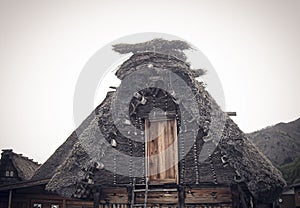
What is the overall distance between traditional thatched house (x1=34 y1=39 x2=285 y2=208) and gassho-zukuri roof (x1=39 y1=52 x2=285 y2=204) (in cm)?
2

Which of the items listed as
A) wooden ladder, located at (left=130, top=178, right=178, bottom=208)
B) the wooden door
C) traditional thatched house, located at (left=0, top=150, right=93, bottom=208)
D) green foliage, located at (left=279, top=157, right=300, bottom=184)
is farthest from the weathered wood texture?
green foliage, located at (left=279, top=157, right=300, bottom=184)

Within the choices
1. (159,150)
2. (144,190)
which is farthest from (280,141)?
(144,190)

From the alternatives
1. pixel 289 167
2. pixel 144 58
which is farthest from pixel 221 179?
pixel 289 167

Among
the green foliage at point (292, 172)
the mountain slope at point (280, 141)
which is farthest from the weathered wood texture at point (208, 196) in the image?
the mountain slope at point (280, 141)

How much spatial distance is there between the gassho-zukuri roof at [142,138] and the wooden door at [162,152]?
164mm

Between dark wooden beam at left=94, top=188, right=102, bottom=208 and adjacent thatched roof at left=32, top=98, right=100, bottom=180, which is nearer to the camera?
dark wooden beam at left=94, top=188, right=102, bottom=208

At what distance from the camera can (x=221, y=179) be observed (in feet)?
28.1

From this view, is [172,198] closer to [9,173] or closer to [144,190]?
[144,190]

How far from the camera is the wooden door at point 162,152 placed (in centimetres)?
916

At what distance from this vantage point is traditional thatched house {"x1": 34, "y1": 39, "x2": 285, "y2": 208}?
28.6 ft

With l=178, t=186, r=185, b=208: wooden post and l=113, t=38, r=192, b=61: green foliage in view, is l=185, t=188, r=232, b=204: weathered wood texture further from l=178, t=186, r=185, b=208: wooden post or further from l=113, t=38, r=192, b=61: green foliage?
l=113, t=38, r=192, b=61: green foliage

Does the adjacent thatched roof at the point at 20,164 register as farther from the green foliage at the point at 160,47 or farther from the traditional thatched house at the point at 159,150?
the traditional thatched house at the point at 159,150

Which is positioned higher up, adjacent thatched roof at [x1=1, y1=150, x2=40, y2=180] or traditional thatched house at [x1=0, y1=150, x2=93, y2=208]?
adjacent thatched roof at [x1=1, y1=150, x2=40, y2=180]

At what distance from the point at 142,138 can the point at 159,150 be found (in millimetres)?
612
